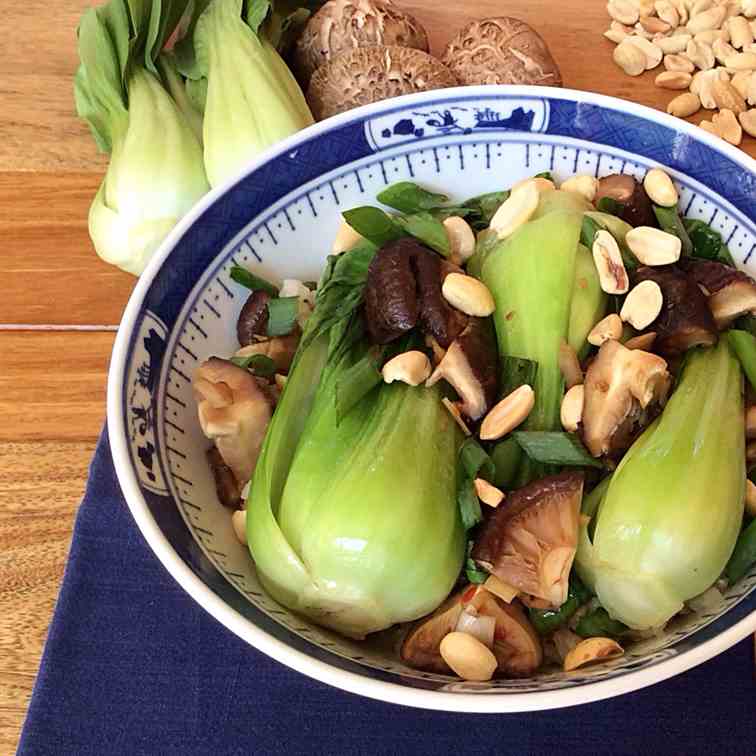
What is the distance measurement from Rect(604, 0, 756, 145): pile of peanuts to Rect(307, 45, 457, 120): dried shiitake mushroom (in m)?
0.36

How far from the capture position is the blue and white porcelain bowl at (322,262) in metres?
0.56

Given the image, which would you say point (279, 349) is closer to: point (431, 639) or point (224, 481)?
point (224, 481)

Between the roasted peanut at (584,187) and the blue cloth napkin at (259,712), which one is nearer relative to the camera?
the blue cloth napkin at (259,712)

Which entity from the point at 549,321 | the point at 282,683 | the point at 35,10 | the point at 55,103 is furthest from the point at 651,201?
the point at 35,10

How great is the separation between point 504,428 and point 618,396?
0.30ft

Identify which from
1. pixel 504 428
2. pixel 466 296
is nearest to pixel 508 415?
pixel 504 428

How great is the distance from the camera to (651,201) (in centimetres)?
80

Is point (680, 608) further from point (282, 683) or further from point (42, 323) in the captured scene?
point (42, 323)

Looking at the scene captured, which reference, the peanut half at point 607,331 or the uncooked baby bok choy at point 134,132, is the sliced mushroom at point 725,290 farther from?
the uncooked baby bok choy at point 134,132

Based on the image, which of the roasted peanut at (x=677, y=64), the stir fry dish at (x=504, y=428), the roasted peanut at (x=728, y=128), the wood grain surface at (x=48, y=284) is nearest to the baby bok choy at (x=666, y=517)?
the stir fry dish at (x=504, y=428)

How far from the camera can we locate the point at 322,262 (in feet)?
2.85

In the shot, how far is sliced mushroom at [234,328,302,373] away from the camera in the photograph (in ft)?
2.58

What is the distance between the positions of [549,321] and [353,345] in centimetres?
17

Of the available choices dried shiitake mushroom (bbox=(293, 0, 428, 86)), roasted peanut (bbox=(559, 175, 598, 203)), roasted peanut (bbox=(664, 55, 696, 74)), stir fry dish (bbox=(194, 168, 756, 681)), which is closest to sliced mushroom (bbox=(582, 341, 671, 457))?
stir fry dish (bbox=(194, 168, 756, 681))
